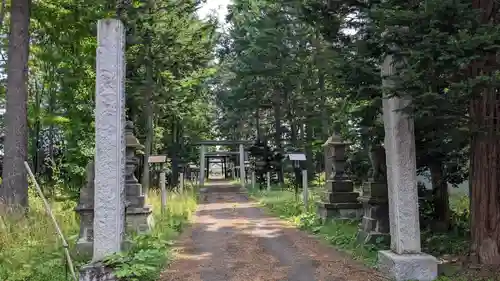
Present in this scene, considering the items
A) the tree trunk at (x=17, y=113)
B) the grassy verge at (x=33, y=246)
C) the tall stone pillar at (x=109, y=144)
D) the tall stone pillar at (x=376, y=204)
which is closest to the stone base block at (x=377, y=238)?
the tall stone pillar at (x=376, y=204)

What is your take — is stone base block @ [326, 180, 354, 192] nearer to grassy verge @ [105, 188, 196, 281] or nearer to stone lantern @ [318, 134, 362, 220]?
stone lantern @ [318, 134, 362, 220]

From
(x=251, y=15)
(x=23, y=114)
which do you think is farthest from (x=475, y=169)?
(x=251, y=15)

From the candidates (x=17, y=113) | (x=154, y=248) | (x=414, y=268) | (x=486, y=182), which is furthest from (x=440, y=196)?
(x=17, y=113)

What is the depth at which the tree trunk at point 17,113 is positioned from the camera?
25.0ft

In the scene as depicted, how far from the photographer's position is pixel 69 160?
1091 centimetres

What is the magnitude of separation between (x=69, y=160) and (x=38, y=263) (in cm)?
594

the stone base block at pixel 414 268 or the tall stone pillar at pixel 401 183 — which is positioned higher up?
the tall stone pillar at pixel 401 183

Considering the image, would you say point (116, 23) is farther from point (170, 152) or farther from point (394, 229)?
point (170, 152)

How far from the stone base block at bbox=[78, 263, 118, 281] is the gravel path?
81 cm

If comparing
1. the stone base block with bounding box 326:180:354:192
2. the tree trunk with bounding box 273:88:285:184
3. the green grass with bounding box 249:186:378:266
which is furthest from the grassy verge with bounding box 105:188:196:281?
the tree trunk with bounding box 273:88:285:184

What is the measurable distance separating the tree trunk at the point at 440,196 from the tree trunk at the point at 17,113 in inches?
A: 285

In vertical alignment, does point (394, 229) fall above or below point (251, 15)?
below

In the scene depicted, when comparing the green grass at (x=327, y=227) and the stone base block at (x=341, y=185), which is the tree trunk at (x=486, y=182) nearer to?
the green grass at (x=327, y=227)

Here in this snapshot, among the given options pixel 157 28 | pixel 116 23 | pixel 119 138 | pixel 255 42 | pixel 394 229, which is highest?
pixel 255 42
